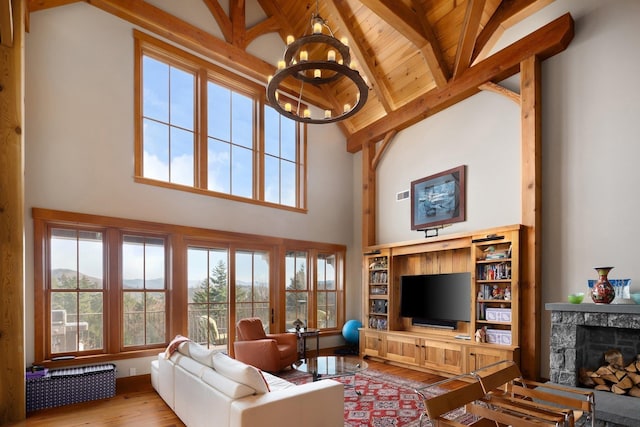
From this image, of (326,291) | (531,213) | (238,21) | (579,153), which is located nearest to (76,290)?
(326,291)

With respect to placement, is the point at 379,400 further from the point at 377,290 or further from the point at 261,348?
the point at 377,290

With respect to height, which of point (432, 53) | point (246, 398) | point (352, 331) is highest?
point (432, 53)

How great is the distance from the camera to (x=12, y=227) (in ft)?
13.3

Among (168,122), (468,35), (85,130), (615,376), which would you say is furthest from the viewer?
(168,122)

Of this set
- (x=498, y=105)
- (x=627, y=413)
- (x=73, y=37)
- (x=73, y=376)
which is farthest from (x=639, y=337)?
(x=73, y=37)

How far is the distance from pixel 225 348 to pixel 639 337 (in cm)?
530

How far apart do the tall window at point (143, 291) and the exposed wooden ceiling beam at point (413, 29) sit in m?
4.59

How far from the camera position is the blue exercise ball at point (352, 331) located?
749 centimetres

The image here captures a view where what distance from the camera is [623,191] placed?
173 inches

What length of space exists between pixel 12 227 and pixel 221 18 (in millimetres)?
4447

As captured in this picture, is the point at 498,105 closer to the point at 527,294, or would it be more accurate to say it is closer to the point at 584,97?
the point at 584,97

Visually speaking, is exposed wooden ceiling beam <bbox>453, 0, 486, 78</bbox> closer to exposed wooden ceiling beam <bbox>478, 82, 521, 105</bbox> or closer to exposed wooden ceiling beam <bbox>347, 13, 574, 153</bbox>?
exposed wooden ceiling beam <bbox>347, 13, 574, 153</bbox>

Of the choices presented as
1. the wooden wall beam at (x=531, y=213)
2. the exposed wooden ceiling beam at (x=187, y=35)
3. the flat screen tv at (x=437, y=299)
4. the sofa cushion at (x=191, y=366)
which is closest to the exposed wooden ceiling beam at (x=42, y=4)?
the exposed wooden ceiling beam at (x=187, y=35)

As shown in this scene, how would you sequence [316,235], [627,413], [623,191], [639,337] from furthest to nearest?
[316,235] → [623,191] → [639,337] → [627,413]
